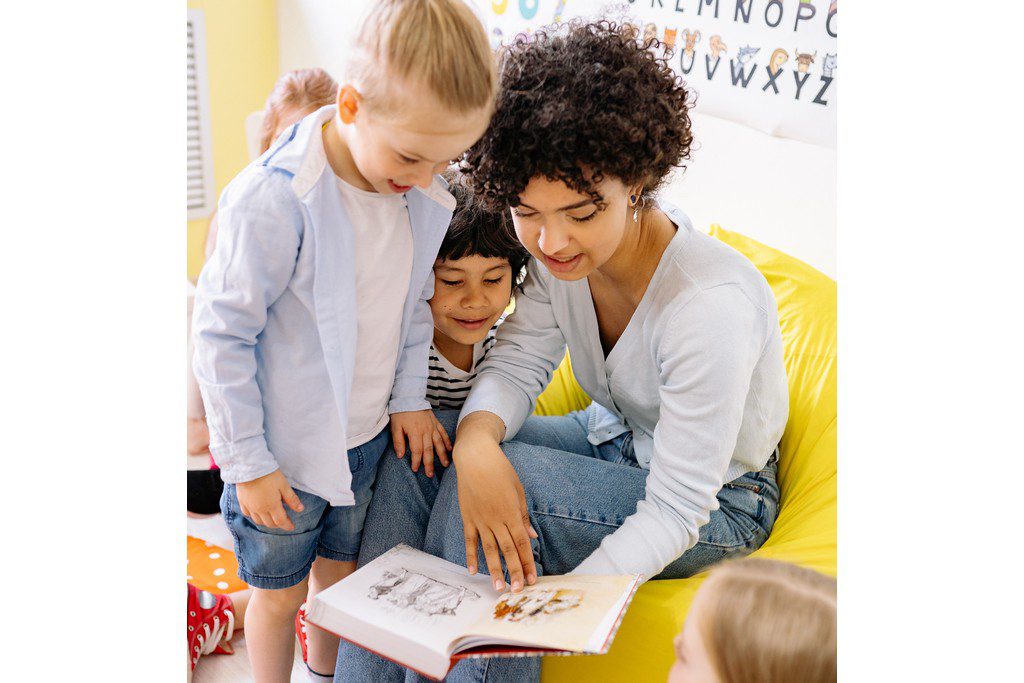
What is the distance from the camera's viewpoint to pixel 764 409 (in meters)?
1.13

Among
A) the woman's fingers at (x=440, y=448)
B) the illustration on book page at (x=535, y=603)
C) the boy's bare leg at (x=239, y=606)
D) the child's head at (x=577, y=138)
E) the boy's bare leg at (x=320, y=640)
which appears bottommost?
the boy's bare leg at (x=239, y=606)

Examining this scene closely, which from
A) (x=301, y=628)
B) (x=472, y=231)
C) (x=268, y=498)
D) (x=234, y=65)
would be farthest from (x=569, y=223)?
(x=234, y=65)

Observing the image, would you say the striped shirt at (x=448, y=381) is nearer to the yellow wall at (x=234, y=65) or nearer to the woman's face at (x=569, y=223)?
the woman's face at (x=569, y=223)

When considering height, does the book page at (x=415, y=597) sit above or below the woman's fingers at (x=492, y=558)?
below

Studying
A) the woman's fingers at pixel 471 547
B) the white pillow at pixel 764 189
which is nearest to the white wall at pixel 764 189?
the white pillow at pixel 764 189

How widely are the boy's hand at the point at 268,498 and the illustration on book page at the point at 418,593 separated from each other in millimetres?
136

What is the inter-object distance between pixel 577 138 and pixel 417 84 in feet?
0.65

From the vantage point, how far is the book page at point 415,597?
2.92 ft

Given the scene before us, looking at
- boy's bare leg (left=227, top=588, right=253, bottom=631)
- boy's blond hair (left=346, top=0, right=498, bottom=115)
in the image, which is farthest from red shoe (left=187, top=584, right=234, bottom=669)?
boy's blond hair (left=346, top=0, right=498, bottom=115)
